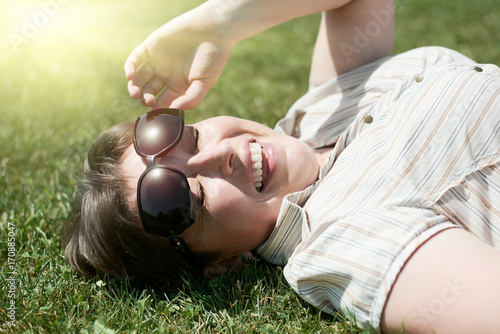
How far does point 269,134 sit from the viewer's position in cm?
254

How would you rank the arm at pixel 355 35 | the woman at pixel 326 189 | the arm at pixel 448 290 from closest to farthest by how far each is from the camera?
the arm at pixel 448 290 < the woman at pixel 326 189 < the arm at pixel 355 35

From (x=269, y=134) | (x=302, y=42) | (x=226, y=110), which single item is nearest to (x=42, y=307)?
(x=269, y=134)

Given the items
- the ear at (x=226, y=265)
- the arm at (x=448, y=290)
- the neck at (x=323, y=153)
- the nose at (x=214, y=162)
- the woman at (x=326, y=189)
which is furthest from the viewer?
the neck at (x=323, y=153)

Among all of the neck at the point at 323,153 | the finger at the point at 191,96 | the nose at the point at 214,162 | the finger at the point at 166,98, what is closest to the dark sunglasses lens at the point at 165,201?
the nose at the point at 214,162

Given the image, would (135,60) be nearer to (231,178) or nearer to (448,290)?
(231,178)

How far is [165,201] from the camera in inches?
85.2

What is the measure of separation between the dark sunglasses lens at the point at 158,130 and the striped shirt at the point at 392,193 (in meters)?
0.63

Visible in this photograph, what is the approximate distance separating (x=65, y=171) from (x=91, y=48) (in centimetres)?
309

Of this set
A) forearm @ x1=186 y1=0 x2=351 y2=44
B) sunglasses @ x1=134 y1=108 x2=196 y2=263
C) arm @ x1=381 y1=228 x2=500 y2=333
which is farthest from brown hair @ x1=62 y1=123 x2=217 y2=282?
arm @ x1=381 y1=228 x2=500 y2=333

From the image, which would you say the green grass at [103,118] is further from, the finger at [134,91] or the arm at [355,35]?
the arm at [355,35]

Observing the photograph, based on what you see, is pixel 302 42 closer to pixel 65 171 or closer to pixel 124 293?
pixel 65 171

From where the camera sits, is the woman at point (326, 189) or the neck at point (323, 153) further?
the neck at point (323, 153)

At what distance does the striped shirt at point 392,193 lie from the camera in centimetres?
187

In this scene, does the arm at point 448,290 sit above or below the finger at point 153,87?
below
